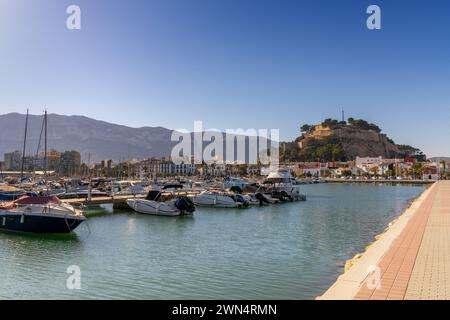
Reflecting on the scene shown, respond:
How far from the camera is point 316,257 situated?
67.2 ft

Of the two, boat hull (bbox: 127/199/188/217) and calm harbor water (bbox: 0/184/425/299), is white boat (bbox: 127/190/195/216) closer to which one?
boat hull (bbox: 127/199/188/217)

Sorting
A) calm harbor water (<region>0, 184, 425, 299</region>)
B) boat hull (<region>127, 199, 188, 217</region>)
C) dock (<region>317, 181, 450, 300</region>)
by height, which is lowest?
calm harbor water (<region>0, 184, 425, 299</region>)

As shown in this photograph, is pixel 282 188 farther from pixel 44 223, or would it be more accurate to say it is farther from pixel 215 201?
pixel 44 223

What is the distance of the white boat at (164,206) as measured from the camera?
39.0 meters

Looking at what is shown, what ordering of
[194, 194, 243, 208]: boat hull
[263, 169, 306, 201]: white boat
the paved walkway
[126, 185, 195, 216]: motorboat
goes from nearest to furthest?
the paved walkway, [126, 185, 195, 216]: motorboat, [194, 194, 243, 208]: boat hull, [263, 169, 306, 201]: white boat

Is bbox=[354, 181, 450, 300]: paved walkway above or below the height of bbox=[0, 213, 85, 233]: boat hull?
above

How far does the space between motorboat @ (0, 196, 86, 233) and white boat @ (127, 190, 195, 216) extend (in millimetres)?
12157

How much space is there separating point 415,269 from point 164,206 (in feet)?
97.0

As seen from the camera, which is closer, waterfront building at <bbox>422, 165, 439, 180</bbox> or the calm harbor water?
the calm harbor water

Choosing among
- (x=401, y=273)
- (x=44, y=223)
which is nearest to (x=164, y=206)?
(x=44, y=223)

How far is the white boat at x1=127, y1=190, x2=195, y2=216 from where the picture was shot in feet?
128

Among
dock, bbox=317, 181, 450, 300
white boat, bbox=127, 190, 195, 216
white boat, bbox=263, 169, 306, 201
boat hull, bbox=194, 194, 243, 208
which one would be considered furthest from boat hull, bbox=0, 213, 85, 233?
white boat, bbox=263, 169, 306, 201

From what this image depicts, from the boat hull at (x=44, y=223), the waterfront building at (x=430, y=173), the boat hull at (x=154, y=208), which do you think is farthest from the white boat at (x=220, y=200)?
the waterfront building at (x=430, y=173)
